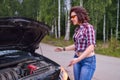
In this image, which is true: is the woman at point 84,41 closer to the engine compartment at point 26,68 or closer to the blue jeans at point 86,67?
the blue jeans at point 86,67

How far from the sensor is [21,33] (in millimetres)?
5703

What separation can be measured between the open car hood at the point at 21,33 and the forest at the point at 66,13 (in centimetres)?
2777

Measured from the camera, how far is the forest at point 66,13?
39.8 m

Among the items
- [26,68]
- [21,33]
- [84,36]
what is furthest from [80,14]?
[26,68]

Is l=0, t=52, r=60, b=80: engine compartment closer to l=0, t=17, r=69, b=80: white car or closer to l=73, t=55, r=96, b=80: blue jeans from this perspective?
l=0, t=17, r=69, b=80: white car

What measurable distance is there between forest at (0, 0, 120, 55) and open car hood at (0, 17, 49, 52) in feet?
91.1

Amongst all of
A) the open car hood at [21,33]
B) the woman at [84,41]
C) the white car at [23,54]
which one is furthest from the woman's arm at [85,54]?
the open car hood at [21,33]

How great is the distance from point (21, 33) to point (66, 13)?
3691cm

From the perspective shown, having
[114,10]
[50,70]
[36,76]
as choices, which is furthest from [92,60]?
[114,10]

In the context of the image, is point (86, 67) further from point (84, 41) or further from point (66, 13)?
point (66, 13)

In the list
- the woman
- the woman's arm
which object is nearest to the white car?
the woman's arm

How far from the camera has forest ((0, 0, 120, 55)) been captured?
130ft

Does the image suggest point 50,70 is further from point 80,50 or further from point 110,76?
point 110,76

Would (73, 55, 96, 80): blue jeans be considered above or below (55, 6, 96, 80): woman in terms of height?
below
